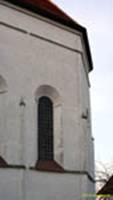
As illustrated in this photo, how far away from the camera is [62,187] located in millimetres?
15367

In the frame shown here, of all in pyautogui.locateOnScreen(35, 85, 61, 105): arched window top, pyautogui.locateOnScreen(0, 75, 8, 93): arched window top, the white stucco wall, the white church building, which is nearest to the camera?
the white stucco wall

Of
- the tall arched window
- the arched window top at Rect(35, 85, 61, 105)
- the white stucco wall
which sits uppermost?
the arched window top at Rect(35, 85, 61, 105)

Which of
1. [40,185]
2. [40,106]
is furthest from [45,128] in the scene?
[40,185]

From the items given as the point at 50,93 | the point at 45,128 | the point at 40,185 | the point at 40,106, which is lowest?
the point at 40,185

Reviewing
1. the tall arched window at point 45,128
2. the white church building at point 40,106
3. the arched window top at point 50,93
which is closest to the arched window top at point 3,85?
the white church building at point 40,106

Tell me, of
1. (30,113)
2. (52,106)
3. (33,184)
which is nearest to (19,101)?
(30,113)

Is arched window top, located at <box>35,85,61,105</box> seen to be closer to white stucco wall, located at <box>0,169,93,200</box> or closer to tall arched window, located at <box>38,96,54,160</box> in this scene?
tall arched window, located at <box>38,96,54,160</box>

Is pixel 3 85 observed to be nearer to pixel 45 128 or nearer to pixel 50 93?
pixel 50 93

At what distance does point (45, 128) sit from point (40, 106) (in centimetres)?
89

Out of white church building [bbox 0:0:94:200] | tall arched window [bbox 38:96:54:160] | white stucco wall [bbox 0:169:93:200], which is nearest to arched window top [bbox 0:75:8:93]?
white church building [bbox 0:0:94:200]

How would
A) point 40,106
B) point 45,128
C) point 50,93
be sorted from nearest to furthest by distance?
point 45,128, point 40,106, point 50,93

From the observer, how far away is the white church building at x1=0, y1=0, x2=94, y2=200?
14.6 metres

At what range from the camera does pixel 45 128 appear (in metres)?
16.1

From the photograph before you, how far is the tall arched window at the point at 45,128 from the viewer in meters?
15.8
